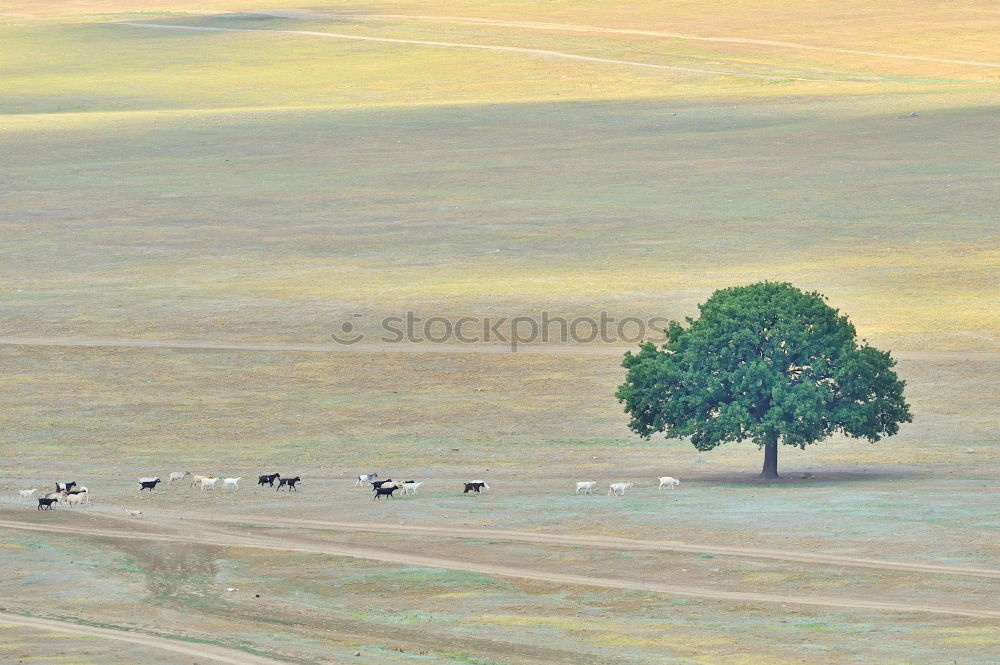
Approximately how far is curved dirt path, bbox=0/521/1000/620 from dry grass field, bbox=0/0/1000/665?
0.53ft

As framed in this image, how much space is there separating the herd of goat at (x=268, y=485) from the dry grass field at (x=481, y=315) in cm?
50

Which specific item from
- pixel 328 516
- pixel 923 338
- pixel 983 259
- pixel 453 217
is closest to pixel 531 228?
pixel 453 217

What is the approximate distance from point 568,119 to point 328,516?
301 feet

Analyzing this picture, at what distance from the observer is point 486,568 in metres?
39.4

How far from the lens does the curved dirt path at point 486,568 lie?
35219mm

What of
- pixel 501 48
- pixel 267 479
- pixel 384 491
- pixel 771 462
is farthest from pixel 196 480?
pixel 501 48

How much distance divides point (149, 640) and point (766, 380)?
925 inches

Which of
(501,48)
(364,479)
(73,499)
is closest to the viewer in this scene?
(73,499)

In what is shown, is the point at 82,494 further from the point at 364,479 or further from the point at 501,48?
the point at 501,48

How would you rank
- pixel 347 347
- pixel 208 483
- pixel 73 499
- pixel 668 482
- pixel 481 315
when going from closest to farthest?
pixel 73 499
pixel 668 482
pixel 208 483
pixel 347 347
pixel 481 315

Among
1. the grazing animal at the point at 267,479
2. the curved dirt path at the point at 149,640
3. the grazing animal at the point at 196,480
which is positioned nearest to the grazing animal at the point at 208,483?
the grazing animal at the point at 196,480

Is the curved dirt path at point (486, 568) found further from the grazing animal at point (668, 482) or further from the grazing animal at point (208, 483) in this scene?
the grazing animal at point (668, 482)

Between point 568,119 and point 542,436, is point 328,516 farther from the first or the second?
point 568,119

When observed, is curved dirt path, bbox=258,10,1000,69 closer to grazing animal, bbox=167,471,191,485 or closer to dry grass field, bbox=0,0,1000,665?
→ dry grass field, bbox=0,0,1000,665
